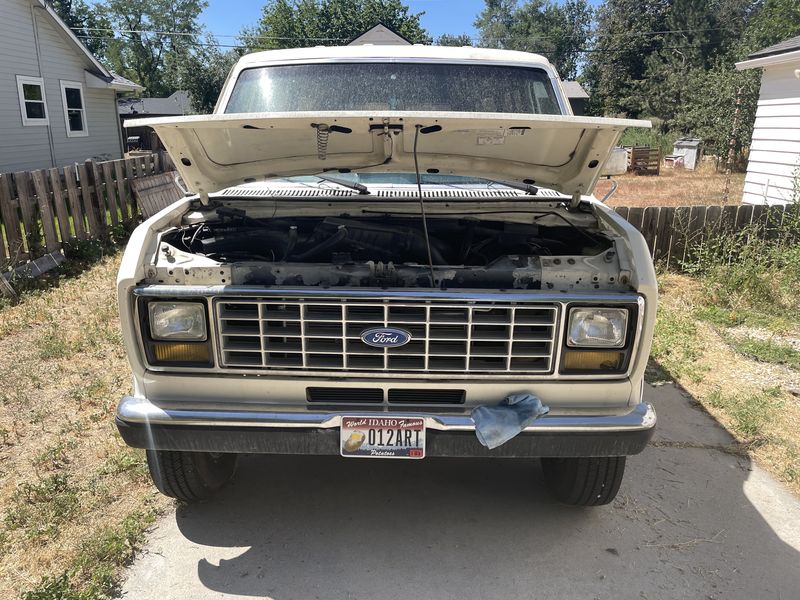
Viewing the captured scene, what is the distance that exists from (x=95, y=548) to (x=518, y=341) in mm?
2058

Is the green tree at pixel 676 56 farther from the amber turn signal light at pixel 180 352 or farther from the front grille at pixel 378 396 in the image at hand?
the amber turn signal light at pixel 180 352

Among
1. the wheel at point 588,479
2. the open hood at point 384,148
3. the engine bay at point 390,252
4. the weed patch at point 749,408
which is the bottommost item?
the weed patch at point 749,408

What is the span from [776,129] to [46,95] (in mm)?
16604

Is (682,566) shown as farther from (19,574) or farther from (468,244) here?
(19,574)

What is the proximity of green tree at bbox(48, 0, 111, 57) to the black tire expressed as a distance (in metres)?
53.8

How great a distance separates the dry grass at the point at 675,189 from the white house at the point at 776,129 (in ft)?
6.78

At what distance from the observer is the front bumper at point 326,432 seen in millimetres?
2457

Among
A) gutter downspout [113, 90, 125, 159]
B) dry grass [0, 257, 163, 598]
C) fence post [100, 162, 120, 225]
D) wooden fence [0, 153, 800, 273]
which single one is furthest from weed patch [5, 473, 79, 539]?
gutter downspout [113, 90, 125, 159]

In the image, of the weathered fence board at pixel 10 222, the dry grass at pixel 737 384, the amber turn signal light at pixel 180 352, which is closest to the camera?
the amber turn signal light at pixel 180 352

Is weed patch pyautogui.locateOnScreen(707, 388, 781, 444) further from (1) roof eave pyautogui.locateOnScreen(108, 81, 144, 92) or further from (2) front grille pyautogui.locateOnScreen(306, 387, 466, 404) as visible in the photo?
(1) roof eave pyautogui.locateOnScreen(108, 81, 144, 92)

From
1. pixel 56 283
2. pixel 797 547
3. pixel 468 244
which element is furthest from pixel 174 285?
pixel 56 283

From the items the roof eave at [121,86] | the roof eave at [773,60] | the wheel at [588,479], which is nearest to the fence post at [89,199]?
the wheel at [588,479]

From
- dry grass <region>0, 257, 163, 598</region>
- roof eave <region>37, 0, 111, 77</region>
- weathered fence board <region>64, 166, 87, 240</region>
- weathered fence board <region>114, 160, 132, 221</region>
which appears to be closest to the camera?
dry grass <region>0, 257, 163, 598</region>

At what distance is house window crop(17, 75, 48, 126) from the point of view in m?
14.7
